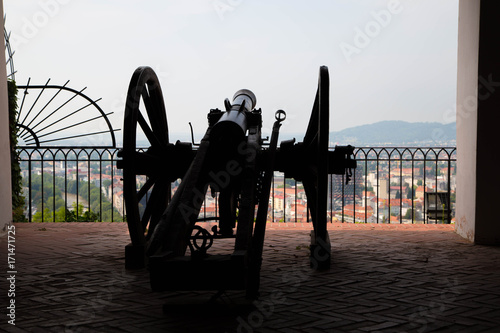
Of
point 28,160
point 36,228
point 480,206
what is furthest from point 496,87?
point 28,160

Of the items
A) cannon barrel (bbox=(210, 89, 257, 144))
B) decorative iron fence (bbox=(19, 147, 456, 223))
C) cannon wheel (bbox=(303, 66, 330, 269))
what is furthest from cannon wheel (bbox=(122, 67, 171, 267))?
decorative iron fence (bbox=(19, 147, 456, 223))

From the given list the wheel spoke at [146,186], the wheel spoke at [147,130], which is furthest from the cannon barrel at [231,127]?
the wheel spoke at [146,186]

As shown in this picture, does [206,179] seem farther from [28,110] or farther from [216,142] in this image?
[28,110]

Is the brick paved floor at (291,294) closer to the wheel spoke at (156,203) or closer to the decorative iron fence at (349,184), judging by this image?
the wheel spoke at (156,203)

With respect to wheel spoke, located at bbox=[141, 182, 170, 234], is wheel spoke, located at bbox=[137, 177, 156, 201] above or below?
above

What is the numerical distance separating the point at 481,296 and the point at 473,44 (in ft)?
11.7

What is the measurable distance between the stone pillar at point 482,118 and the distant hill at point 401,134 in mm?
1328

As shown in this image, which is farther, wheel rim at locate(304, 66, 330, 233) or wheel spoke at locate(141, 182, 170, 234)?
wheel spoke at locate(141, 182, 170, 234)

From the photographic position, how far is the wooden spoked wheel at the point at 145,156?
195 inches

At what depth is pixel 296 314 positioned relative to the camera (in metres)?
3.64

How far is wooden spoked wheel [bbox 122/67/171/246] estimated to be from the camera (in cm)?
494

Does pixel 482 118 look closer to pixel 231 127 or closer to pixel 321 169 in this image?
pixel 321 169

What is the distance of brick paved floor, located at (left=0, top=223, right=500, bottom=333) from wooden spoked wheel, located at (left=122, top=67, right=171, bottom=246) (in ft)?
1.55

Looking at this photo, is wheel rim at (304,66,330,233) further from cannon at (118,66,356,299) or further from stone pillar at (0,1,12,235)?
stone pillar at (0,1,12,235)
